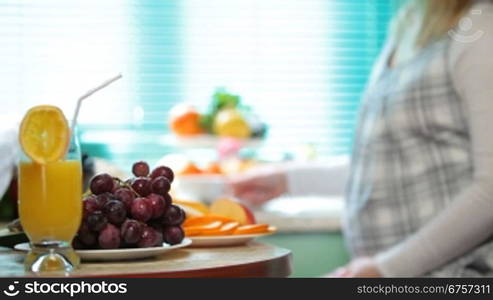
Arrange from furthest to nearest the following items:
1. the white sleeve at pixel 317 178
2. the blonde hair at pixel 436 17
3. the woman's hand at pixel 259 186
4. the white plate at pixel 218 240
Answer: the white sleeve at pixel 317 178, the woman's hand at pixel 259 186, the blonde hair at pixel 436 17, the white plate at pixel 218 240

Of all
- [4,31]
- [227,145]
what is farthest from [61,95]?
[227,145]

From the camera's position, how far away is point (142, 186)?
95cm

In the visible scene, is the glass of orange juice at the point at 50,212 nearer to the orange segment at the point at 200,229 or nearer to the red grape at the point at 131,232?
the red grape at the point at 131,232

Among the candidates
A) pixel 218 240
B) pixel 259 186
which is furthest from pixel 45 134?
pixel 259 186

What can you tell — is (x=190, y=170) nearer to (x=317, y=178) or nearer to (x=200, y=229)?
(x=317, y=178)

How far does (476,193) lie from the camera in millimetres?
1450

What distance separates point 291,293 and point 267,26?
2.03 metres

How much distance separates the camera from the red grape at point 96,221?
0.89 meters

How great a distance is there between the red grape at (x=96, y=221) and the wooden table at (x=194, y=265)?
31 millimetres

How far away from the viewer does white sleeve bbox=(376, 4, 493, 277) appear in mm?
1429

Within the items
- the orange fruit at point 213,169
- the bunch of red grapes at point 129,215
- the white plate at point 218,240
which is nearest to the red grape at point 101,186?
the bunch of red grapes at point 129,215

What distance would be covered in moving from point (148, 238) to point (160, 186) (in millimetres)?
63

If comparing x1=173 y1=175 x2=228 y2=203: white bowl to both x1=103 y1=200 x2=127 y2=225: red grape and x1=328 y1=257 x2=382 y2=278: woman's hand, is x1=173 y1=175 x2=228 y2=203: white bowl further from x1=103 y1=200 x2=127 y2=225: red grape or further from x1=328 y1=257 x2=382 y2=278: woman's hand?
x1=103 y1=200 x2=127 y2=225: red grape

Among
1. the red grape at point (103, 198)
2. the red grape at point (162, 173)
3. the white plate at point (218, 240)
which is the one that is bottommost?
the white plate at point (218, 240)
